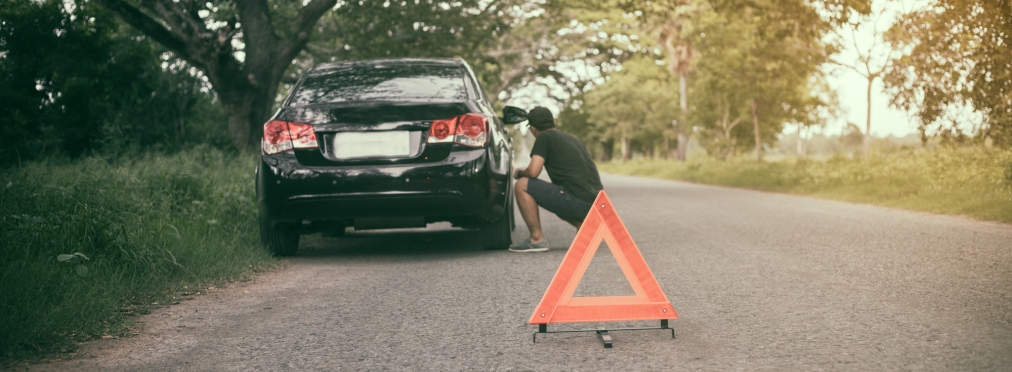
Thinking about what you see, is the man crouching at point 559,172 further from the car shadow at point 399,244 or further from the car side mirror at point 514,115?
the car shadow at point 399,244

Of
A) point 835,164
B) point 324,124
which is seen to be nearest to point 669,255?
point 324,124

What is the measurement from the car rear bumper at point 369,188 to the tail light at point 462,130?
0.09m

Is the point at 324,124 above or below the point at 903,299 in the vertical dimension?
above

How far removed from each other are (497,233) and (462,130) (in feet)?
4.41

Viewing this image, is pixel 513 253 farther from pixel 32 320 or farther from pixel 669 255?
pixel 32 320

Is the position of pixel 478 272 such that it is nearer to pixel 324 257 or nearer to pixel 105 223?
pixel 324 257

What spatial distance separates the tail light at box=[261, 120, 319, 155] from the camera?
707 centimetres

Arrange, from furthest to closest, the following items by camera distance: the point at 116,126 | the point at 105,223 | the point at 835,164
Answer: the point at 835,164 < the point at 116,126 < the point at 105,223

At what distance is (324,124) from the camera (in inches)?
278

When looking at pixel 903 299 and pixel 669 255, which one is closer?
pixel 903 299

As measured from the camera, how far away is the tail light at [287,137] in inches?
278

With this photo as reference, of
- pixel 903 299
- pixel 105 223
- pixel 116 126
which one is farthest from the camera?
pixel 116 126

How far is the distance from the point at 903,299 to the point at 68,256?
504cm

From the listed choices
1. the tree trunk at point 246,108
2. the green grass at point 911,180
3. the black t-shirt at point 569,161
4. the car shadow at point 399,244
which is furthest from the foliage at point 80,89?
the green grass at point 911,180
